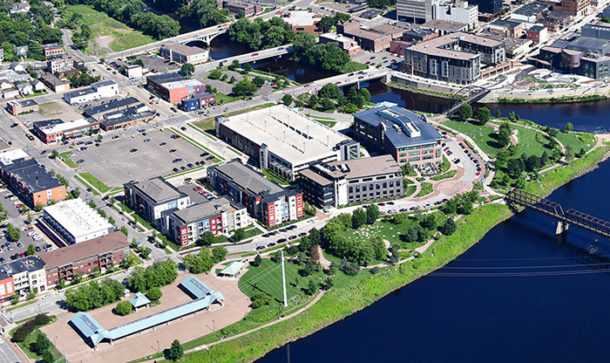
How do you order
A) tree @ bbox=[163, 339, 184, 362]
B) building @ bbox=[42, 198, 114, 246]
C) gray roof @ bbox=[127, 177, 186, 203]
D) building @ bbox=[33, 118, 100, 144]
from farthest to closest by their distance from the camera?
building @ bbox=[33, 118, 100, 144] < gray roof @ bbox=[127, 177, 186, 203] < building @ bbox=[42, 198, 114, 246] < tree @ bbox=[163, 339, 184, 362]

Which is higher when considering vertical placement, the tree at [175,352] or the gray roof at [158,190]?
the gray roof at [158,190]

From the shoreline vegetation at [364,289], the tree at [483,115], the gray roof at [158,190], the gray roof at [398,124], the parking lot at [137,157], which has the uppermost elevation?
the gray roof at [398,124]

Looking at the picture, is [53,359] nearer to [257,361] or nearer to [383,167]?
[257,361]

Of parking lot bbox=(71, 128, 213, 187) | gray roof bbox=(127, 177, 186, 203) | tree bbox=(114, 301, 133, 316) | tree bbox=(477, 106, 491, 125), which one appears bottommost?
tree bbox=(114, 301, 133, 316)

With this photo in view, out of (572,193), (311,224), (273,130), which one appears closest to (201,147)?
(273,130)

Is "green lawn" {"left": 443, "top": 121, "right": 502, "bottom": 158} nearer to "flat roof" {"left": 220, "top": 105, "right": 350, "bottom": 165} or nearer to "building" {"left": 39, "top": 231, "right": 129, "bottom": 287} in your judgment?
"flat roof" {"left": 220, "top": 105, "right": 350, "bottom": 165}

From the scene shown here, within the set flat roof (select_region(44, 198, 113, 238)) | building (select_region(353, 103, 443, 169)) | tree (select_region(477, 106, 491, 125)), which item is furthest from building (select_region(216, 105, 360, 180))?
flat roof (select_region(44, 198, 113, 238))

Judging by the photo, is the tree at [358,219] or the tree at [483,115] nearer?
the tree at [358,219]

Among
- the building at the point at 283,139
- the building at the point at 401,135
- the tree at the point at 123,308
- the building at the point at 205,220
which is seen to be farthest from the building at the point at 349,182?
the tree at the point at 123,308

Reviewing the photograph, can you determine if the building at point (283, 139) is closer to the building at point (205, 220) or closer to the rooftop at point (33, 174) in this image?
the building at point (205, 220)
